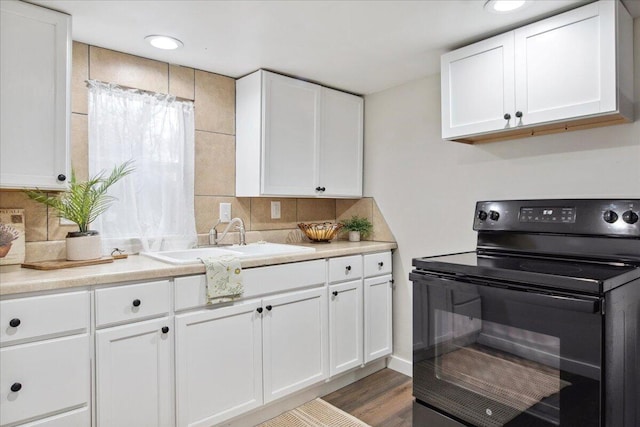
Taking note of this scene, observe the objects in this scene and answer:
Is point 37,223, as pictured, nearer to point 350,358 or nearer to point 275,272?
point 275,272

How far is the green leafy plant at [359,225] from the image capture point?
2.98m

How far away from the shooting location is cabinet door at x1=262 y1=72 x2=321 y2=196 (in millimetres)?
2545

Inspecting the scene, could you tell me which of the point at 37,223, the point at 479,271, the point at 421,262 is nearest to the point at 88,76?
the point at 37,223

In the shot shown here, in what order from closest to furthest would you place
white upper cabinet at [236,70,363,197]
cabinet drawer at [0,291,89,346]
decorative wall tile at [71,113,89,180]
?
cabinet drawer at [0,291,89,346] → decorative wall tile at [71,113,89,180] → white upper cabinet at [236,70,363,197]

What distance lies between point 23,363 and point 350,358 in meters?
1.74

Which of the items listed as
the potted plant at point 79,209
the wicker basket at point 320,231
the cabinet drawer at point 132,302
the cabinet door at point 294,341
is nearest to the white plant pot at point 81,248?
the potted plant at point 79,209

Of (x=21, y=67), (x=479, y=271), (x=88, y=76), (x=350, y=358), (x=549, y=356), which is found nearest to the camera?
(x=549, y=356)

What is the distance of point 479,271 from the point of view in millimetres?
1586

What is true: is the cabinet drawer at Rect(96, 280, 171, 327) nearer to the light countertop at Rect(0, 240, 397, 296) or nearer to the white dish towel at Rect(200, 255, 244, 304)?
the light countertop at Rect(0, 240, 397, 296)

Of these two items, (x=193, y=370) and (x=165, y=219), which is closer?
(x=193, y=370)

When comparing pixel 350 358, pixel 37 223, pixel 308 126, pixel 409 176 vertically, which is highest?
pixel 308 126

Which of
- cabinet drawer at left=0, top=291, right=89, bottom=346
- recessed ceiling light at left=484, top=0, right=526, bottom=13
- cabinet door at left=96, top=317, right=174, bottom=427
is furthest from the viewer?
recessed ceiling light at left=484, top=0, right=526, bottom=13

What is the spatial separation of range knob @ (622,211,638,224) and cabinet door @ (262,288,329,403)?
1510mm

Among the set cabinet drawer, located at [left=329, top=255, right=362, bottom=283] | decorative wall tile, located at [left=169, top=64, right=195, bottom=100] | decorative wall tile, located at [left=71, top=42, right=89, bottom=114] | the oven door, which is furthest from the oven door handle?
decorative wall tile, located at [left=71, top=42, right=89, bottom=114]
